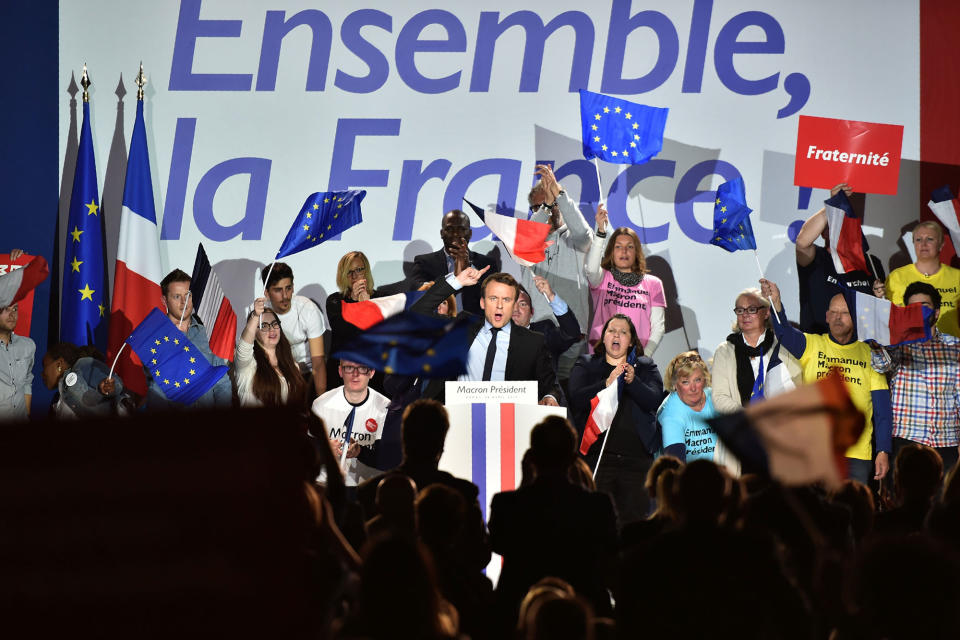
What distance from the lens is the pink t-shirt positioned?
743cm

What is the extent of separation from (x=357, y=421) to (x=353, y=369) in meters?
0.29

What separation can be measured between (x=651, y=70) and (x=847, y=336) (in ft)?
10.5

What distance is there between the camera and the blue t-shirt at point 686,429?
6.32 metres

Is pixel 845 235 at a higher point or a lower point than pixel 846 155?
lower

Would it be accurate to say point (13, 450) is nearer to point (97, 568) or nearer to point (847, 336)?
point (97, 568)

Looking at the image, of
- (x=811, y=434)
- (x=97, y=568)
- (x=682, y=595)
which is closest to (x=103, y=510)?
(x=97, y=568)

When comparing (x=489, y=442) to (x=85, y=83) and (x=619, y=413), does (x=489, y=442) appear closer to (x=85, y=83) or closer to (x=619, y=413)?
(x=619, y=413)

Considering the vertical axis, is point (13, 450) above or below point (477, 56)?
below

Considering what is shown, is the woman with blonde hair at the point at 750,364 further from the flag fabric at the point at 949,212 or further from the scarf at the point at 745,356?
the flag fabric at the point at 949,212

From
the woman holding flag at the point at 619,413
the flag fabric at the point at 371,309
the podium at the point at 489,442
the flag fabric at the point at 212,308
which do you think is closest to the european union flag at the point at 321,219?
the flag fabric at the point at 212,308

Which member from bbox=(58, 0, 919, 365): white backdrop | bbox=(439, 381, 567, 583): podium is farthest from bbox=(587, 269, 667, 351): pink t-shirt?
bbox=(439, 381, 567, 583): podium

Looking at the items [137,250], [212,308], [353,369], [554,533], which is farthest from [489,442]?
[137,250]

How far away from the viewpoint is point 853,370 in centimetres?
698

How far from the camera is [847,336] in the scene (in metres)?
7.02
